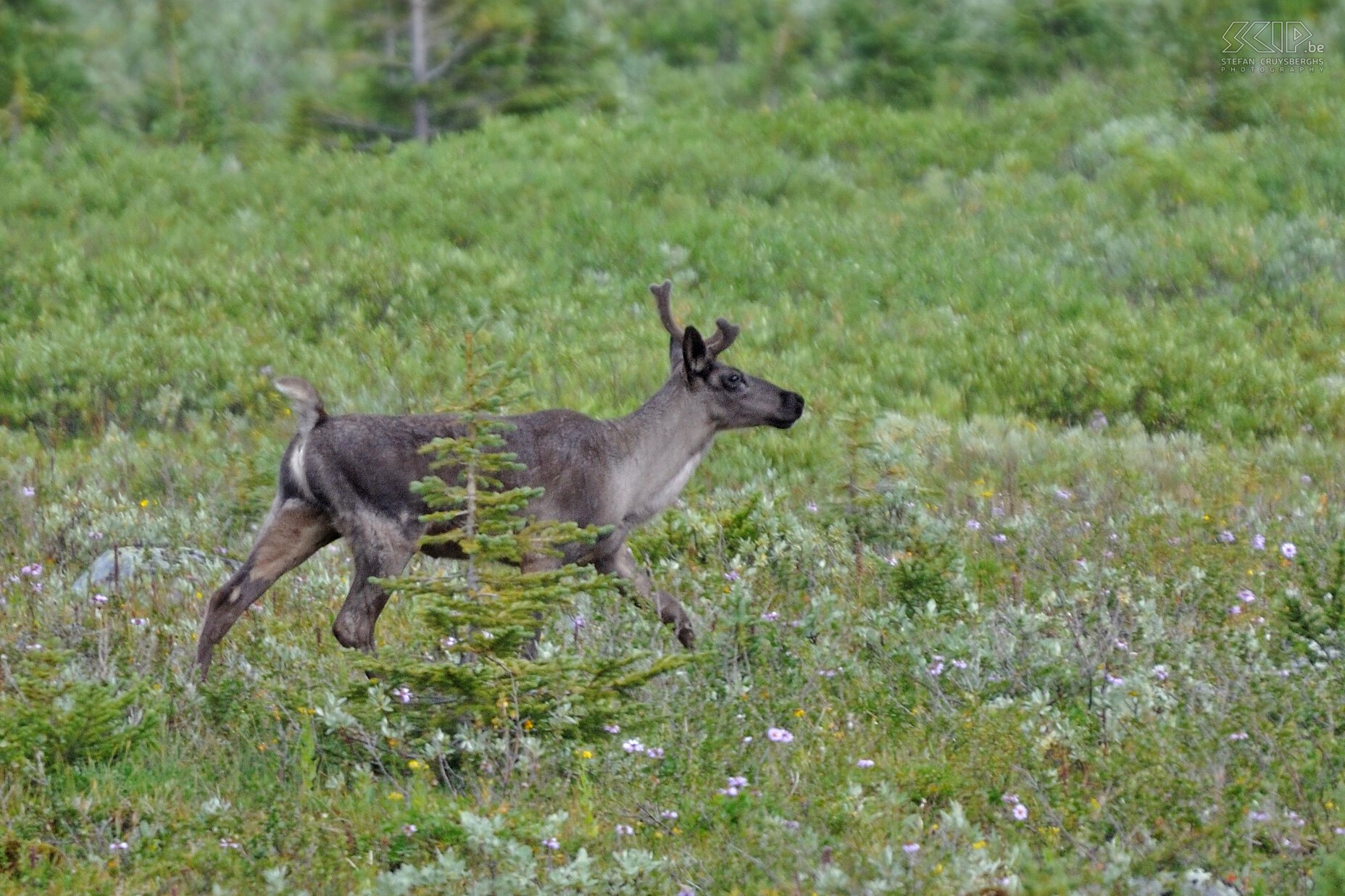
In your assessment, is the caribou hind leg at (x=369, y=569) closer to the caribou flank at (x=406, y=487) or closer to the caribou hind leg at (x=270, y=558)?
the caribou flank at (x=406, y=487)

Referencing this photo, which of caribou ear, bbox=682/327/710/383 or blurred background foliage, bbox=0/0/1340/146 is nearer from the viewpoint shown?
caribou ear, bbox=682/327/710/383

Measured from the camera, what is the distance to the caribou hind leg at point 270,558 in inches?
320

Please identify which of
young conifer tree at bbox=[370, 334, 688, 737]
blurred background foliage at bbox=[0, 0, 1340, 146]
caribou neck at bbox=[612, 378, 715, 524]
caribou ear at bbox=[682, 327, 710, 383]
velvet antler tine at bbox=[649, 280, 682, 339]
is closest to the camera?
young conifer tree at bbox=[370, 334, 688, 737]

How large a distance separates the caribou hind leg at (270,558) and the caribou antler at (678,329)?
2261mm

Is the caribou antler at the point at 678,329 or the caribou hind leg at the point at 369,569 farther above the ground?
the caribou antler at the point at 678,329

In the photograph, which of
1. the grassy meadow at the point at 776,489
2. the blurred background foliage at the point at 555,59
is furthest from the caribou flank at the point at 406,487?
the blurred background foliage at the point at 555,59

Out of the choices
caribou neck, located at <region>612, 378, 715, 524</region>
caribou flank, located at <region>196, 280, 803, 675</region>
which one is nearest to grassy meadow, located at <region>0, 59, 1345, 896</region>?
caribou flank, located at <region>196, 280, 803, 675</region>

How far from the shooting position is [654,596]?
326 inches

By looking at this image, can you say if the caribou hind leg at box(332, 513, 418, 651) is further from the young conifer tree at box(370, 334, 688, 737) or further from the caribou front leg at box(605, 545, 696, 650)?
the young conifer tree at box(370, 334, 688, 737)

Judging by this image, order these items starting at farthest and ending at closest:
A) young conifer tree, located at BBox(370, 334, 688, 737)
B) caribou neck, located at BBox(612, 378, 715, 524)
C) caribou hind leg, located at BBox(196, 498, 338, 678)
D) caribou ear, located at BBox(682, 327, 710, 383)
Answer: caribou ear, located at BBox(682, 327, 710, 383) → caribou neck, located at BBox(612, 378, 715, 524) → caribou hind leg, located at BBox(196, 498, 338, 678) → young conifer tree, located at BBox(370, 334, 688, 737)

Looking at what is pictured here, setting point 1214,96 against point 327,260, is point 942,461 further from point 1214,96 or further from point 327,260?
point 1214,96

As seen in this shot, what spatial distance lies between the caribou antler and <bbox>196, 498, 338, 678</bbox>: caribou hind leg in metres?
2.26

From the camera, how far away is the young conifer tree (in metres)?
5.91

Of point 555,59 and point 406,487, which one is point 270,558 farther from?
point 555,59
